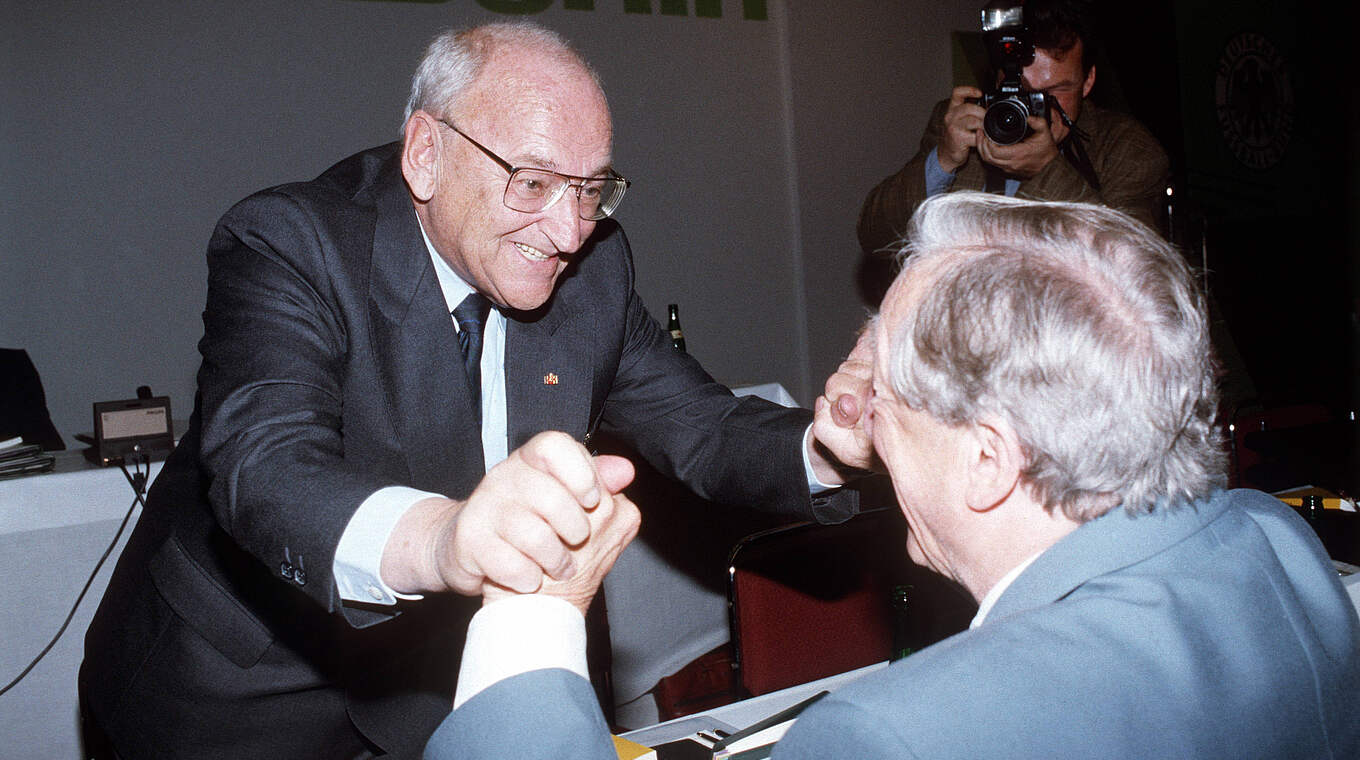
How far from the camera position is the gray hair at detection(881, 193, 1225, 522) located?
0.85m

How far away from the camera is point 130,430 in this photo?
7.84 ft

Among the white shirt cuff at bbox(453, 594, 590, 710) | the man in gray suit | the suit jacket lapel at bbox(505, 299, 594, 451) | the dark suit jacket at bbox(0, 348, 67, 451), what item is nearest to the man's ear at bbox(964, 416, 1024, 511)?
the man in gray suit

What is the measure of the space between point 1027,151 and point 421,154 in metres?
1.90

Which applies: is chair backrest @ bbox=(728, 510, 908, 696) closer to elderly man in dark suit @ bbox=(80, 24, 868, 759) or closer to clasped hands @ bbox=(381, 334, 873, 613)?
elderly man in dark suit @ bbox=(80, 24, 868, 759)

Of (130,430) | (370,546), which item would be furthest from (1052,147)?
(130,430)

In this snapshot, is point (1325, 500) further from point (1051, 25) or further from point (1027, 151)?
point (1051, 25)

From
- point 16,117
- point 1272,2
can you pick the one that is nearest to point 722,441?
point 16,117

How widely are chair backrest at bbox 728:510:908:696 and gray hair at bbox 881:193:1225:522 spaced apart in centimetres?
110

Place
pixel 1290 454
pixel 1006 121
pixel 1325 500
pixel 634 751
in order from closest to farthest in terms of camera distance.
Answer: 1. pixel 634 751
2. pixel 1325 500
3. pixel 1290 454
4. pixel 1006 121

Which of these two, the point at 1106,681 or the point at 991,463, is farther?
the point at 991,463

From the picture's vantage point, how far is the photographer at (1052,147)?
2816 mm

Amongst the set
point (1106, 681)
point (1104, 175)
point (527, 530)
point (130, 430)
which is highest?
point (1104, 175)

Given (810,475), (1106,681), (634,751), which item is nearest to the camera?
(1106,681)

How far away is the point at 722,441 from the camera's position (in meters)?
1.75
